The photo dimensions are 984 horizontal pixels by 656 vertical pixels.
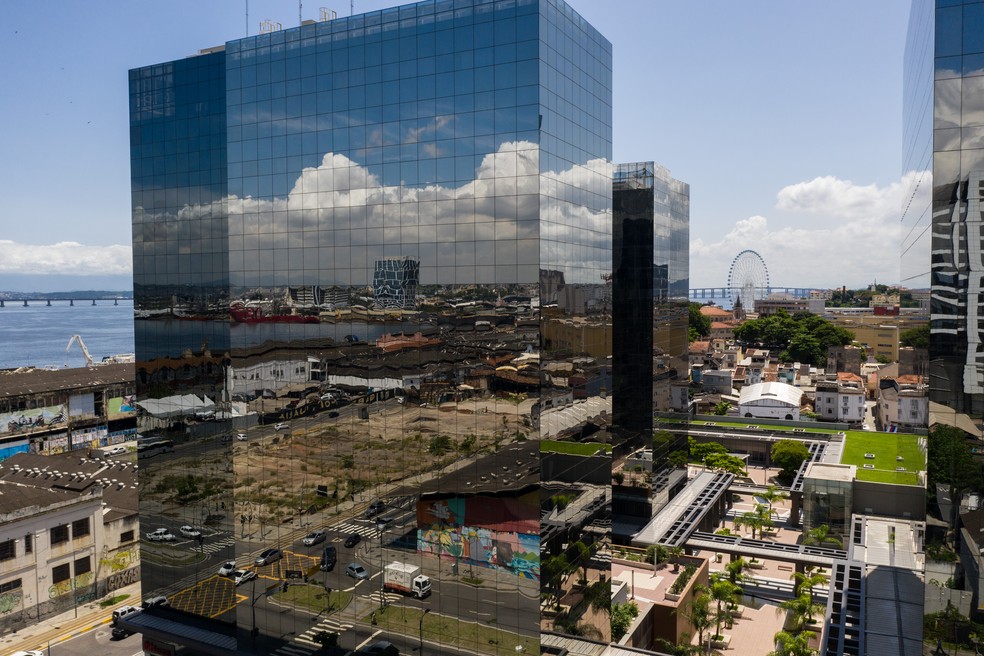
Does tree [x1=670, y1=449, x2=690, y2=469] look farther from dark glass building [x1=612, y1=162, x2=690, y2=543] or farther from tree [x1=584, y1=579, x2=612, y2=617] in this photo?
tree [x1=584, y1=579, x2=612, y2=617]

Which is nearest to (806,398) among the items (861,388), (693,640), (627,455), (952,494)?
(861,388)

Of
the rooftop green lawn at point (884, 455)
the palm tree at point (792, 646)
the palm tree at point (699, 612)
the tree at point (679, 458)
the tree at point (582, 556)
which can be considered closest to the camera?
the tree at point (582, 556)

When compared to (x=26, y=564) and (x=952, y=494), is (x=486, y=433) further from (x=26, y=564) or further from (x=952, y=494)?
(x=26, y=564)

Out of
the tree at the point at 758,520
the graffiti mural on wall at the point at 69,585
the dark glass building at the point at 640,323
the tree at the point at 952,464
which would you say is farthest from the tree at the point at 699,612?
the graffiti mural on wall at the point at 69,585

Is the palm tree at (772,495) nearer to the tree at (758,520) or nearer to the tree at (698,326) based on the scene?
the tree at (758,520)

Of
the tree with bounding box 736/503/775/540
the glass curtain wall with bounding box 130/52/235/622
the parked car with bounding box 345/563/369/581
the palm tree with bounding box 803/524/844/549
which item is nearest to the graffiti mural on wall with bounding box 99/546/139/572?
the glass curtain wall with bounding box 130/52/235/622
